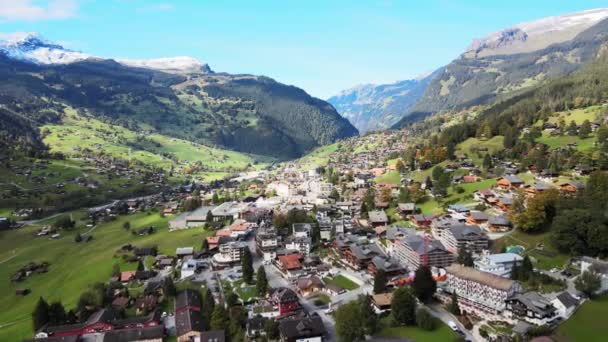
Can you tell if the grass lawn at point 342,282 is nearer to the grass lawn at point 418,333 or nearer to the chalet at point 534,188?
the grass lawn at point 418,333

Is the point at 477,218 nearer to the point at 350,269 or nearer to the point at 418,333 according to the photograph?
the point at 350,269

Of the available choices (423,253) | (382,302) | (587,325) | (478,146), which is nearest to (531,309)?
(587,325)

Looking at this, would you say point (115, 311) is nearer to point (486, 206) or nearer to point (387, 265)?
point (387, 265)

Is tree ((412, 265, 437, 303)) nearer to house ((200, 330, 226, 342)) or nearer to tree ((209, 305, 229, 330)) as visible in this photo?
tree ((209, 305, 229, 330))

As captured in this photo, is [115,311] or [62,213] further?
[62,213]

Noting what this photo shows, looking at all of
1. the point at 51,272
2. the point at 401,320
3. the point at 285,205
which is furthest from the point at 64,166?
the point at 401,320

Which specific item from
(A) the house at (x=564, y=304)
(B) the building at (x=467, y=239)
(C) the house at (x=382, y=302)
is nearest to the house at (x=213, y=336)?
(C) the house at (x=382, y=302)
